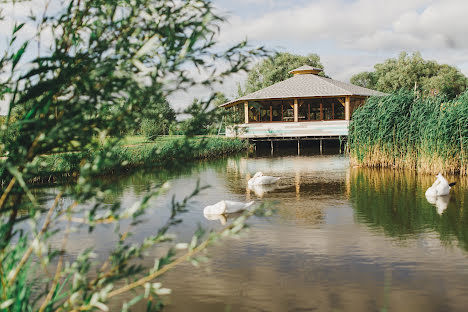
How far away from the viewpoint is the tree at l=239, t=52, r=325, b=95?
54.8m

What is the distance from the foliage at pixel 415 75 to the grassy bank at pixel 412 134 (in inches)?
1572

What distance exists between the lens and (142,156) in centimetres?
1925

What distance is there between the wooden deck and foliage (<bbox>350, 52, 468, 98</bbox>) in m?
A: 26.5

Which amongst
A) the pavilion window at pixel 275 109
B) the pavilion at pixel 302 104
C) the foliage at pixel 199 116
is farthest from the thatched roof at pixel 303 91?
the foliage at pixel 199 116

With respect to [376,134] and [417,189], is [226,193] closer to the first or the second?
[417,189]

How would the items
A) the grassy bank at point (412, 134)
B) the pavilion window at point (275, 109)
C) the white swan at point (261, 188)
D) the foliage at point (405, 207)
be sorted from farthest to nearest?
the pavilion window at point (275, 109)
the grassy bank at point (412, 134)
the white swan at point (261, 188)
the foliage at point (405, 207)

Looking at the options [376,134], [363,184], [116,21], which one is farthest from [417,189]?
[116,21]

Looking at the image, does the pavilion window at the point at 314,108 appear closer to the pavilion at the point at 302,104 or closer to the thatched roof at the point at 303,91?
the pavilion at the point at 302,104

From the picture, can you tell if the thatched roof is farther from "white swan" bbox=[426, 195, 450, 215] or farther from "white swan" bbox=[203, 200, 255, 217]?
"white swan" bbox=[203, 200, 255, 217]

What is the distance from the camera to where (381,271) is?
647 centimetres

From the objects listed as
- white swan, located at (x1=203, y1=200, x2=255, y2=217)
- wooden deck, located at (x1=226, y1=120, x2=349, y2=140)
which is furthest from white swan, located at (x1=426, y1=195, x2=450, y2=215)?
wooden deck, located at (x1=226, y1=120, x2=349, y2=140)

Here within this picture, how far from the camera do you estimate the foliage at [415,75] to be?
5569cm

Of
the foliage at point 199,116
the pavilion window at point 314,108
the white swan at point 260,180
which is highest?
the pavilion window at point 314,108

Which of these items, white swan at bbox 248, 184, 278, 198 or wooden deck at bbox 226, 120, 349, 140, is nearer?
white swan at bbox 248, 184, 278, 198
